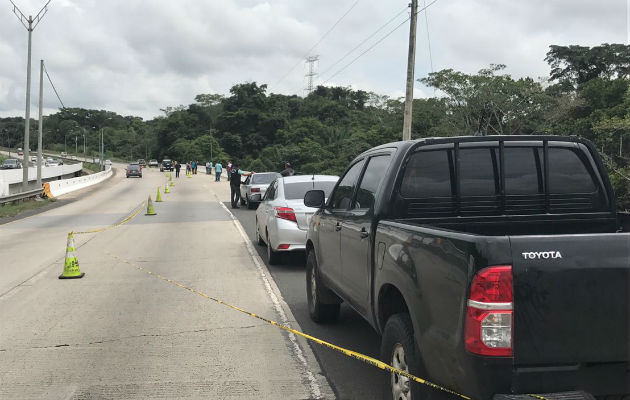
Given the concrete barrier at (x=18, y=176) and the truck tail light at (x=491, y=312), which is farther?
the concrete barrier at (x=18, y=176)

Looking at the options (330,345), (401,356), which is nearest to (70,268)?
(330,345)

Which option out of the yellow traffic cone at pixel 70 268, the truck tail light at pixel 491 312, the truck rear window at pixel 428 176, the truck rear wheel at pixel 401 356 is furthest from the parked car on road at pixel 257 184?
the truck tail light at pixel 491 312

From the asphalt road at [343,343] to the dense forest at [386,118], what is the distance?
241cm

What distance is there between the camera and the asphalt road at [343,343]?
14.7 ft

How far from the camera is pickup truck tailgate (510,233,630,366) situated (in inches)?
104

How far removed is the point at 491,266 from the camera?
2643 mm

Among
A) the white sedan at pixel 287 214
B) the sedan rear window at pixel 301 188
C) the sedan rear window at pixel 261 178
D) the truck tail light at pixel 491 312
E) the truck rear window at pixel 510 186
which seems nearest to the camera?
the truck tail light at pixel 491 312

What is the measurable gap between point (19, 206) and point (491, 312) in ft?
84.6

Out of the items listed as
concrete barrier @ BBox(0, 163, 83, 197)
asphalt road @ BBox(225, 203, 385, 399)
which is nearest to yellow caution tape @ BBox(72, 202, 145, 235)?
concrete barrier @ BBox(0, 163, 83, 197)

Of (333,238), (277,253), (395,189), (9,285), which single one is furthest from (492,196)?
(9,285)

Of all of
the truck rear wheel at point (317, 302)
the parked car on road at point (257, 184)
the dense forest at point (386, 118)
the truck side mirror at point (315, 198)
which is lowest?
the truck rear wheel at point (317, 302)

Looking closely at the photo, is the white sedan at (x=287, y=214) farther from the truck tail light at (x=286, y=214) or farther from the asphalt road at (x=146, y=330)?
the asphalt road at (x=146, y=330)

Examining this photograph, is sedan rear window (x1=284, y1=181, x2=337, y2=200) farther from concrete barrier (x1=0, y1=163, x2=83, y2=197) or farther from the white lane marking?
concrete barrier (x1=0, y1=163, x2=83, y2=197)

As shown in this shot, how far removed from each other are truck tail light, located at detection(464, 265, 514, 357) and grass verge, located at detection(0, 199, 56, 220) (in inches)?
852
